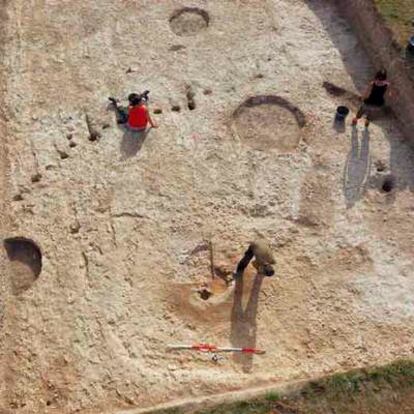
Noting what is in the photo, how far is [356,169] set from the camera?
12719mm

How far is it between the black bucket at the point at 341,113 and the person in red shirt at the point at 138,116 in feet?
15.6

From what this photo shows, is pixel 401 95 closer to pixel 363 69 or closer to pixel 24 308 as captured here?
pixel 363 69

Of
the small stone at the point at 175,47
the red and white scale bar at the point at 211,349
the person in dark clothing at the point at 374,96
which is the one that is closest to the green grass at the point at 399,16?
the person in dark clothing at the point at 374,96

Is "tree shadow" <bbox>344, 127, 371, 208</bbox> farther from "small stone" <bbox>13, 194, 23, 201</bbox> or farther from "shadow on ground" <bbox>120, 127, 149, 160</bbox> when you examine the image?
"small stone" <bbox>13, 194, 23, 201</bbox>

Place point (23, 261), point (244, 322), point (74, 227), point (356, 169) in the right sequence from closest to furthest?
1. point (244, 322)
2. point (23, 261)
3. point (74, 227)
4. point (356, 169)

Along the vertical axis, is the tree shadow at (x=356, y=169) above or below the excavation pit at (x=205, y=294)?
above

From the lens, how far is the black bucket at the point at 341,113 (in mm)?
13469

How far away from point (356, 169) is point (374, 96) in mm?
2292

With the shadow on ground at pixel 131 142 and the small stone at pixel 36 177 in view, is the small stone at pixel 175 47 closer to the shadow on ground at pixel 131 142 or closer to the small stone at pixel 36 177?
the shadow on ground at pixel 131 142

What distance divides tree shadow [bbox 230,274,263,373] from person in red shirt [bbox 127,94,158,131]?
16.6ft

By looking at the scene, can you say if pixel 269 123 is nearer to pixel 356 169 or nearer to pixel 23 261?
pixel 356 169

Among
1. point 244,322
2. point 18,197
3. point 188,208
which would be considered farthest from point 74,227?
point 244,322

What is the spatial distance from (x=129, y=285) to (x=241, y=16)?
9.60 metres

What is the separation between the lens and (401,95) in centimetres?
Result: 1348
